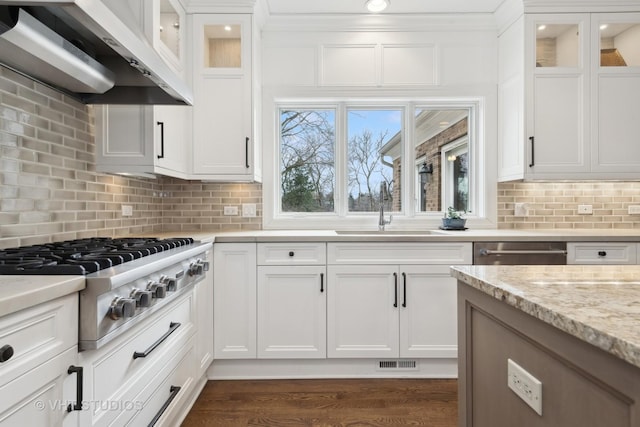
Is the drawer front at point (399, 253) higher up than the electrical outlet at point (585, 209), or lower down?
lower down

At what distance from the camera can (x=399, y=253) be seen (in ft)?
7.60

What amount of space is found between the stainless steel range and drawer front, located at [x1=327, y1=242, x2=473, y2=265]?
1.04 m

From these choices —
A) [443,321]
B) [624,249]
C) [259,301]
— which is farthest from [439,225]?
[259,301]

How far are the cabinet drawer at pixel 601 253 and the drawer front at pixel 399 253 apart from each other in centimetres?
68

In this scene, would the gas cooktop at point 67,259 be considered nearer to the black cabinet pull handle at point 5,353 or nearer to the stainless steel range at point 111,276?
the stainless steel range at point 111,276

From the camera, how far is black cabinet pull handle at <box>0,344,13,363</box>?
709mm

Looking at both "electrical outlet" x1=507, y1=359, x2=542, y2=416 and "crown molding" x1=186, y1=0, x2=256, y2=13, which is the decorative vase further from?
"crown molding" x1=186, y1=0, x2=256, y2=13

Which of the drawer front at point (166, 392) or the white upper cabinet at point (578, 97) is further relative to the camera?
the white upper cabinet at point (578, 97)

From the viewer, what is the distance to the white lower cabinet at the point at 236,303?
90.1 inches

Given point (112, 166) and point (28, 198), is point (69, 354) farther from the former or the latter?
point (112, 166)

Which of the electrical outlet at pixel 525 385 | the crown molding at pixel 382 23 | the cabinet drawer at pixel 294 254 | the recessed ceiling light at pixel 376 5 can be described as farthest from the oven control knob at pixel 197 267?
the recessed ceiling light at pixel 376 5

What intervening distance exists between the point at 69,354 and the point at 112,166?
4.45ft

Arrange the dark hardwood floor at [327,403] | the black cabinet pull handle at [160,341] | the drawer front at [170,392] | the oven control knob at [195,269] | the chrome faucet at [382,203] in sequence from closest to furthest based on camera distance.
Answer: the black cabinet pull handle at [160,341], the drawer front at [170,392], the oven control knob at [195,269], the dark hardwood floor at [327,403], the chrome faucet at [382,203]

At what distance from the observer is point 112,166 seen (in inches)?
78.4
